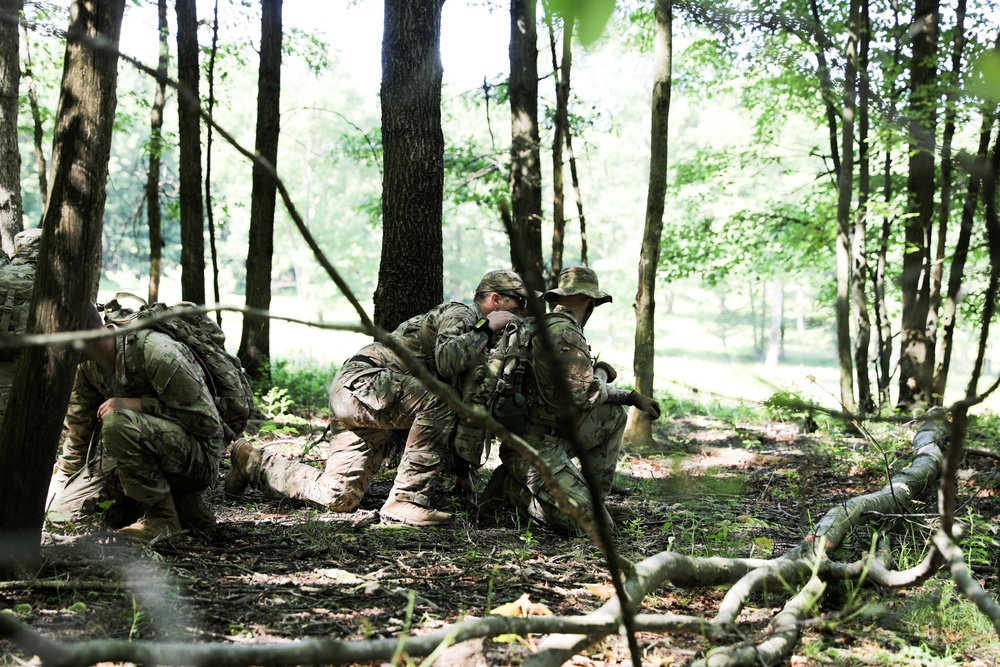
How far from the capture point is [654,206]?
743cm

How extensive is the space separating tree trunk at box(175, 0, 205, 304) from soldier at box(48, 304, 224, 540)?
440 centimetres

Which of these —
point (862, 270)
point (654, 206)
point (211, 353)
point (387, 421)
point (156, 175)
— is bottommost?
point (387, 421)

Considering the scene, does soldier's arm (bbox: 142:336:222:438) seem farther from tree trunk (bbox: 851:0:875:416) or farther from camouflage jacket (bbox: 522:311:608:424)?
tree trunk (bbox: 851:0:875:416)

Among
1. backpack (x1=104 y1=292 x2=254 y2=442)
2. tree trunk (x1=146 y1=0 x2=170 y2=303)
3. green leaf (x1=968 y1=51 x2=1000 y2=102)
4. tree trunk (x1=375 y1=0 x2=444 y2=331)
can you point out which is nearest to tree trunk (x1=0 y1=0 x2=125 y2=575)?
backpack (x1=104 y1=292 x2=254 y2=442)

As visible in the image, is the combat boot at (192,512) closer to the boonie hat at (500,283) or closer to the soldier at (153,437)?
the soldier at (153,437)

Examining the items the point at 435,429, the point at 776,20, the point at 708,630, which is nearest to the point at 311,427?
the point at 435,429

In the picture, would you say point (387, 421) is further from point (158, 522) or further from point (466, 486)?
point (158, 522)

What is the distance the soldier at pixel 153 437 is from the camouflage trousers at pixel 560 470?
71.7 inches

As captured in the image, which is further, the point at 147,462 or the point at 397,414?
the point at 397,414

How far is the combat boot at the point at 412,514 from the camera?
4953mm

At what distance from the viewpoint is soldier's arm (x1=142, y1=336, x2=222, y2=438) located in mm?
4316

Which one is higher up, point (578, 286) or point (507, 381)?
point (578, 286)

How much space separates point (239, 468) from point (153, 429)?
1.39m

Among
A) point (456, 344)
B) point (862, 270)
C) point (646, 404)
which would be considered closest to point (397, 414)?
point (456, 344)
